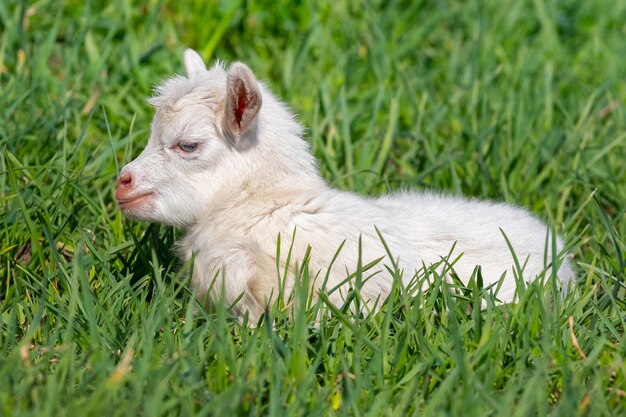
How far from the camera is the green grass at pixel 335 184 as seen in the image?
3.64m

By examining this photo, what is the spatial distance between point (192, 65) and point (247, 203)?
2.52 feet

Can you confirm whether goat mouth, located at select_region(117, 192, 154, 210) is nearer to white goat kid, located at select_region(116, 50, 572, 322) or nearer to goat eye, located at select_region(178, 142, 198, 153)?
white goat kid, located at select_region(116, 50, 572, 322)

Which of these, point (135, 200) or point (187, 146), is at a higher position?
point (187, 146)

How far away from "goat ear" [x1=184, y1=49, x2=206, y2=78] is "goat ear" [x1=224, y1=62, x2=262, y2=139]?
0.51 meters

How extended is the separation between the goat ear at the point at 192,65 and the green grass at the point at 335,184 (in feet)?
1.72

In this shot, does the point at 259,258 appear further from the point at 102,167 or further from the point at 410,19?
the point at 410,19

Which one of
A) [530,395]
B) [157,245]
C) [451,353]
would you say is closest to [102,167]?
[157,245]

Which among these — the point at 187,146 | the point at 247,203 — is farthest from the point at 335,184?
the point at 187,146

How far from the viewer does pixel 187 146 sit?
4402mm

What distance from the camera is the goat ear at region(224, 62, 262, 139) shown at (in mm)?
4230

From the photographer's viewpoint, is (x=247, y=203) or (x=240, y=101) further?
(x=247, y=203)

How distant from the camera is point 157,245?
4.94 m

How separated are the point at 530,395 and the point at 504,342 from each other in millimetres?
392

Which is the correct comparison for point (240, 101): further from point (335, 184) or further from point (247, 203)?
point (335, 184)
